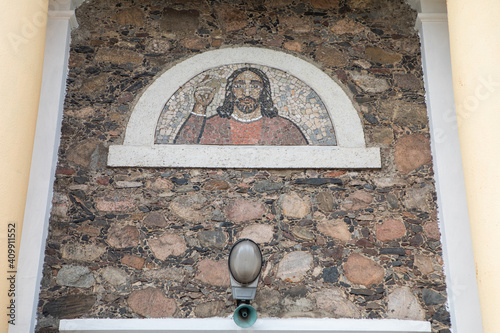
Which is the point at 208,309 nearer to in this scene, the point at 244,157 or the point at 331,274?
the point at 331,274

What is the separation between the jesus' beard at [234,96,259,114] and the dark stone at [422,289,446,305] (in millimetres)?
1859

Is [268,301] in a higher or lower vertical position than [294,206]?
lower

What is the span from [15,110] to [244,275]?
66.4 inches

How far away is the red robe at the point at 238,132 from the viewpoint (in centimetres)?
441

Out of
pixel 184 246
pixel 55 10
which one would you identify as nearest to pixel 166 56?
pixel 55 10

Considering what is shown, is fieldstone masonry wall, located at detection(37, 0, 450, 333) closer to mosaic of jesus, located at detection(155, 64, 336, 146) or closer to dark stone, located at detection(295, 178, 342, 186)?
dark stone, located at detection(295, 178, 342, 186)

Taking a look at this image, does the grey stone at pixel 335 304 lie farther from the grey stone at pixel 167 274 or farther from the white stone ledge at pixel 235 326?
the grey stone at pixel 167 274

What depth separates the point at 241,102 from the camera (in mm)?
4586

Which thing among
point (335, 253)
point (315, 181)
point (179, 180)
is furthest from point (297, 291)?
point (179, 180)

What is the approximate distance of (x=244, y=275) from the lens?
139 inches

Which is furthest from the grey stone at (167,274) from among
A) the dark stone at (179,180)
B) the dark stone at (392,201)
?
the dark stone at (392,201)

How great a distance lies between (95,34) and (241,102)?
136 centimetres

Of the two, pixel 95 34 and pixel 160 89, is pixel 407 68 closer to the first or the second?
pixel 160 89

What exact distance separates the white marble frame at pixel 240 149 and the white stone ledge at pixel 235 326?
113 centimetres
